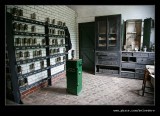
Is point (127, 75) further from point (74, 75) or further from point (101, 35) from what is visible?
point (74, 75)

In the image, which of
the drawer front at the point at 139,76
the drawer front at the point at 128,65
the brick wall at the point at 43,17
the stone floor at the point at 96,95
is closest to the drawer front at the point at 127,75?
the drawer front at the point at 139,76

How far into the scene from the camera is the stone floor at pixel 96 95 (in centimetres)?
317

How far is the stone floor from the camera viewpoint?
317 centimetres

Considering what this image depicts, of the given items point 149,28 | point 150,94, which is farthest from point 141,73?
point 149,28

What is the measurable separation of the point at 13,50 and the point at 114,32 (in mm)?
3832

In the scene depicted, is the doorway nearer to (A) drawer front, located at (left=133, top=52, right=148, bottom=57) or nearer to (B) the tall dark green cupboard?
(A) drawer front, located at (left=133, top=52, right=148, bottom=57)

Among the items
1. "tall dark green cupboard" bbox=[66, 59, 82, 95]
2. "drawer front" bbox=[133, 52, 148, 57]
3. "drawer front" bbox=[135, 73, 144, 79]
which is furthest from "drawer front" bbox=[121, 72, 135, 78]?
"tall dark green cupboard" bbox=[66, 59, 82, 95]

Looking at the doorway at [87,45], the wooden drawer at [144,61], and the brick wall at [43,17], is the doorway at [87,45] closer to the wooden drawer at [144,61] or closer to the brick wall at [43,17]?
the brick wall at [43,17]

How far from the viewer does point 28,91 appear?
11.8ft

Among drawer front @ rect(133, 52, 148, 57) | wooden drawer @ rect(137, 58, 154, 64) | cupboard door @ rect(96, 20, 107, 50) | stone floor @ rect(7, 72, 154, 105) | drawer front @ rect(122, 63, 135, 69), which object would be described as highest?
cupboard door @ rect(96, 20, 107, 50)

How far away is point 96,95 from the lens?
3.55m

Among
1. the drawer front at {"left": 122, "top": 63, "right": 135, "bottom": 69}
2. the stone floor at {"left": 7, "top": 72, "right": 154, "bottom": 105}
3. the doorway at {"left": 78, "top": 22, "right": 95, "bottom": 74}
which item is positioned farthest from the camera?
the doorway at {"left": 78, "top": 22, "right": 95, "bottom": 74}
